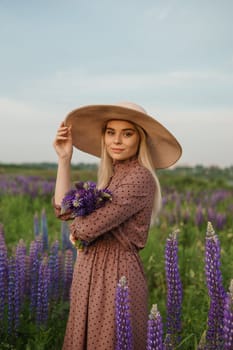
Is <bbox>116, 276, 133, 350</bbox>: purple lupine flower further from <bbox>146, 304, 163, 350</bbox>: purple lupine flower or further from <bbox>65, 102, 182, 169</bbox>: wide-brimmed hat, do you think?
<bbox>65, 102, 182, 169</bbox>: wide-brimmed hat

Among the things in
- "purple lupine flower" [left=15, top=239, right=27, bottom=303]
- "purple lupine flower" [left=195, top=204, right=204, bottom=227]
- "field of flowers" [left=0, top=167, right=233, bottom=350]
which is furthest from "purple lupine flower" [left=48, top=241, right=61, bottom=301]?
"purple lupine flower" [left=195, top=204, right=204, bottom=227]

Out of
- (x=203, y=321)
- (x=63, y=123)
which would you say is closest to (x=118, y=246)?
(x=63, y=123)

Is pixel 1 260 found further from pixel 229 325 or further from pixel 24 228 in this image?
pixel 24 228

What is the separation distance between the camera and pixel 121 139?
10.3ft

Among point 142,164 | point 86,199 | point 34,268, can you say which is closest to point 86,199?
point 86,199

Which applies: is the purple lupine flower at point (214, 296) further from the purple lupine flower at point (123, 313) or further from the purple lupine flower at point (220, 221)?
the purple lupine flower at point (220, 221)

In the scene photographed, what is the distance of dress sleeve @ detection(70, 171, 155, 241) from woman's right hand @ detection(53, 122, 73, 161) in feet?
1.85

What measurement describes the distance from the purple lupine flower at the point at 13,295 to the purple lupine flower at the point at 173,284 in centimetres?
130

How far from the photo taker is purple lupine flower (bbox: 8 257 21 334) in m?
3.49

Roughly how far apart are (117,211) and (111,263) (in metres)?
0.37

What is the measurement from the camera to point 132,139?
10.3 ft

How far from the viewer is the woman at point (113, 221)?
2.87m

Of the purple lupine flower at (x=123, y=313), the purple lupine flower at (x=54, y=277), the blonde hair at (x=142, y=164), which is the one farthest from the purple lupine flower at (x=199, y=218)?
the purple lupine flower at (x=123, y=313)

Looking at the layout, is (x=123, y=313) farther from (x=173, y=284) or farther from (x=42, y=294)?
(x=42, y=294)
